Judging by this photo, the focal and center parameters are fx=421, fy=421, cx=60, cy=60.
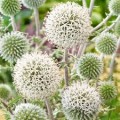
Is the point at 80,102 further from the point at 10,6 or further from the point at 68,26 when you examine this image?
the point at 10,6

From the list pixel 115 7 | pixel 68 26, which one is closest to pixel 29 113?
pixel 68 26

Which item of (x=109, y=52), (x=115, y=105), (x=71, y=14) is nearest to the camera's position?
(x=71, y=14)

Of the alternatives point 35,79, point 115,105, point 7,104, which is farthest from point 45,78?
point 115,105

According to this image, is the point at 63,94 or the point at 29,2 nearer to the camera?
the point at 63,94

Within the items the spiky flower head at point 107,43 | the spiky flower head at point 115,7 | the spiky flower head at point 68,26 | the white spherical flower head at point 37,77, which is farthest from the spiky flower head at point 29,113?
the spiky flower head at point 115,7

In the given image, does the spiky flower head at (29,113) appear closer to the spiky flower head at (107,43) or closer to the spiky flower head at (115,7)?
the spiky flower head at (107,43)

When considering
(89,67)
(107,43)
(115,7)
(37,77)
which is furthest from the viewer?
(115,7)

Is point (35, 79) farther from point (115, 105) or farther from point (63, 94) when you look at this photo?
point (115, 105)
